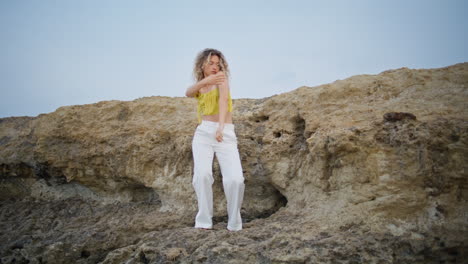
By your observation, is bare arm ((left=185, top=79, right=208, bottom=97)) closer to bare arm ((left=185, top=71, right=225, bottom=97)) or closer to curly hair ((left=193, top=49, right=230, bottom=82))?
bare arm ((left=185, top=71, right=225, bottom=97))

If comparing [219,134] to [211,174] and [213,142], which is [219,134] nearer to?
[213,142]

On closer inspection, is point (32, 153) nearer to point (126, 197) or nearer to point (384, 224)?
point (126, 197)

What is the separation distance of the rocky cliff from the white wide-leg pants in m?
0.19

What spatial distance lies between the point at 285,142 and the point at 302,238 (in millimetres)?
1416

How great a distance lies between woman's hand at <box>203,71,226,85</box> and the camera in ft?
13.3

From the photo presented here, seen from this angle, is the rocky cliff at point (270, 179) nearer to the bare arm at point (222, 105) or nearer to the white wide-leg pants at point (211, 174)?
the white wide-leg pants at point (211, 174)

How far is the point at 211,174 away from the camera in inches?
156

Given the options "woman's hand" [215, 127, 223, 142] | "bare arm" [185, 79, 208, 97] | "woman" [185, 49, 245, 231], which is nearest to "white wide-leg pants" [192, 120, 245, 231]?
"woman" [185, 49, 245, 231]

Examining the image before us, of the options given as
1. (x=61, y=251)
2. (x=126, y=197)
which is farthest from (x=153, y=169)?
(x=61, y=251)

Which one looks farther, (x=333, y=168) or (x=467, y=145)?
(x=333, y=168)

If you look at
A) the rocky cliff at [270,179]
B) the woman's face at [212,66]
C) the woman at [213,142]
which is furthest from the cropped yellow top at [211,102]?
the rocky cliff at [270,179]

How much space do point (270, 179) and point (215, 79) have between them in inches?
58.5

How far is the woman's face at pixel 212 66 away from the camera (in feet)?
13.8

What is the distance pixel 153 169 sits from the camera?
5.02 m
